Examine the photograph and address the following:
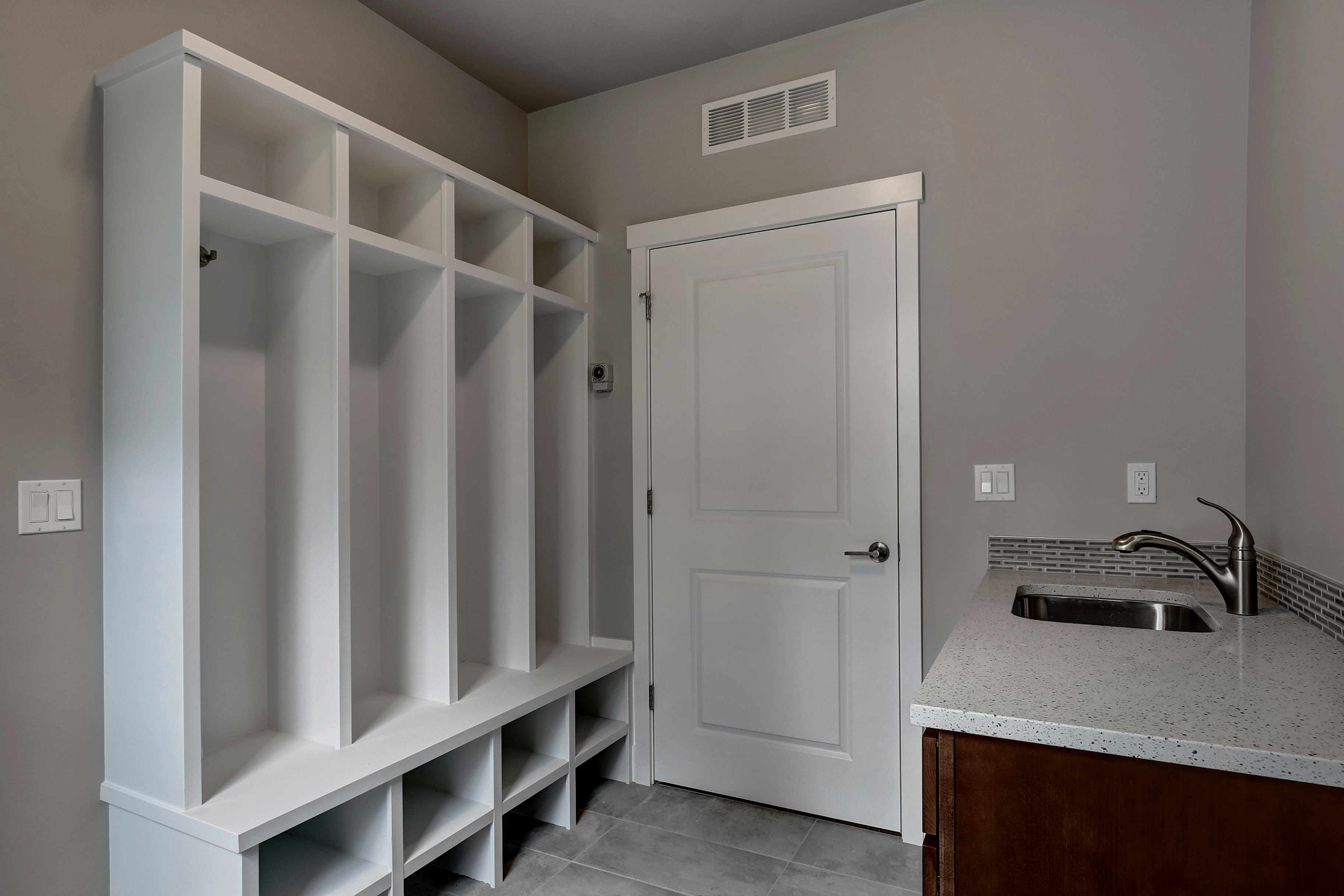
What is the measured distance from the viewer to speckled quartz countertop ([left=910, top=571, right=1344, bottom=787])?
2.96ft

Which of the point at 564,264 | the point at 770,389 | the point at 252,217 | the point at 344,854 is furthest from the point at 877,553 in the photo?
the point at 252,217

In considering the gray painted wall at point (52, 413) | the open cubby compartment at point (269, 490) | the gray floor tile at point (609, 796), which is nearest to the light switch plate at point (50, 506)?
the gray painted wall at point (52, 413)

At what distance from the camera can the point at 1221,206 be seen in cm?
197

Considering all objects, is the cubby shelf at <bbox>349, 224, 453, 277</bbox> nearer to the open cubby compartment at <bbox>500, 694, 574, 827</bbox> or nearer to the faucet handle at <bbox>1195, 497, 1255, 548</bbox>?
the open cubby compartment at <bbox>500, 694, 574, 827</bbox>

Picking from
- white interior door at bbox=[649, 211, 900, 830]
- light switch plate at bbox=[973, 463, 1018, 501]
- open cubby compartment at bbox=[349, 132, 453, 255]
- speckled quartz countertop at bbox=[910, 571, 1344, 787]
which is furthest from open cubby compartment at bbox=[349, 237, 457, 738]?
light switch plate at bbox=[973, 463, 1018, 501]

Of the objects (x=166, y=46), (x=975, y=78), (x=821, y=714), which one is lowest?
(x=821, y=714)

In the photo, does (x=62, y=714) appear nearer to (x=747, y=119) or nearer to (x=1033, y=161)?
(x=747, y=119)

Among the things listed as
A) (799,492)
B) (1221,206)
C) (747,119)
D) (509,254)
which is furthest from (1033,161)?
(509,254)

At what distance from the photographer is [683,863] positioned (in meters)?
2.19

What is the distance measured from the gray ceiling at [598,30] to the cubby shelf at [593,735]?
2.29 meters

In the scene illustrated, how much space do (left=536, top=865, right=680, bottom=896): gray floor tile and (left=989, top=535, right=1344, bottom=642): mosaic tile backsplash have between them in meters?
1.35

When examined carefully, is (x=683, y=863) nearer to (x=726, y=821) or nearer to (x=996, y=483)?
(x=726, y=821)

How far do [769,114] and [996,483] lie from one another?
4.78ft

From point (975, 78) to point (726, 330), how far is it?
3.54 ft
